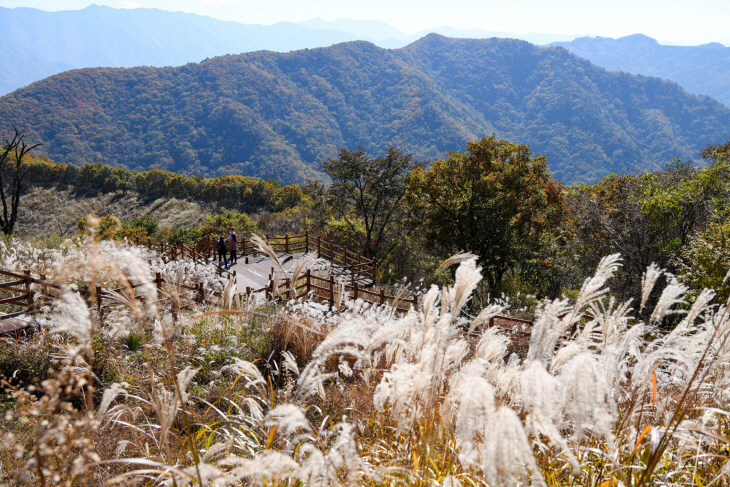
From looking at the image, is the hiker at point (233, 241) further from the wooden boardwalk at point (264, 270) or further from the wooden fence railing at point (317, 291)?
the wooden fence railing at point (317, 291)

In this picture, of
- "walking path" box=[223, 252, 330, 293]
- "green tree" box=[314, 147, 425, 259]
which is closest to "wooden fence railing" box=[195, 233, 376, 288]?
"walking path" box=[223, 252, 330, 293]

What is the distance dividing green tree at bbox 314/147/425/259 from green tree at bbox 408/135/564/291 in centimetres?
632

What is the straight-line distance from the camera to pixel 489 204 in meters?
15.7

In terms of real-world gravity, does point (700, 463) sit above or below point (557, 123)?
below

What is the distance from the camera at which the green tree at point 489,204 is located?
16.0 metres

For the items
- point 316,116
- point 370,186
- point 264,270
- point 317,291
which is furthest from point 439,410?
point 316,116

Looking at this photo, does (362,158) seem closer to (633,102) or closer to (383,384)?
(383,384)

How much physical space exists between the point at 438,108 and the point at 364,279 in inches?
6110

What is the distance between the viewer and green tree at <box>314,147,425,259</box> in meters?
24.1

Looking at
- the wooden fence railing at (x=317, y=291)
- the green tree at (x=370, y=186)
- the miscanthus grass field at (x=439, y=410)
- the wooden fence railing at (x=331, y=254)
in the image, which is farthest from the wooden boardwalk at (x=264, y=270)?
the miscanthus grass field at (x=439, y=410)

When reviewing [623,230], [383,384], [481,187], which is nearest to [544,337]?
[383,384]

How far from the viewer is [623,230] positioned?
695 inches

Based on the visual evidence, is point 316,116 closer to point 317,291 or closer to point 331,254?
point 331,254

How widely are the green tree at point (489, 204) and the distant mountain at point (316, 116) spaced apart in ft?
311
